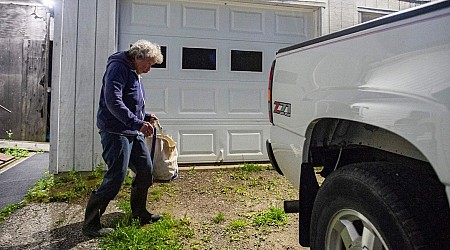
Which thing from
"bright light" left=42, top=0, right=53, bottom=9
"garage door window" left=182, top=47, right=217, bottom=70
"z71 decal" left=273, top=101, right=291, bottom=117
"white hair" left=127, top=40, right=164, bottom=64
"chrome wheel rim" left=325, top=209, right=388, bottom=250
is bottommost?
"chrome wheel rim" left=325, top=209, right=388, bottom=250

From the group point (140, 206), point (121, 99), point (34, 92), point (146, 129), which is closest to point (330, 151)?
point (146, 129)

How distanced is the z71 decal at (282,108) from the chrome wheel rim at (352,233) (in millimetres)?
Result: 719

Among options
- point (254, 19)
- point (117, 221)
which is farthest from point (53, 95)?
point (254, 19)

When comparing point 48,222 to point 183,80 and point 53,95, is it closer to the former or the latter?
point 53,95

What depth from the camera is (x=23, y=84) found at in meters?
7.12

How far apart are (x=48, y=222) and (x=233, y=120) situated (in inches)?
111

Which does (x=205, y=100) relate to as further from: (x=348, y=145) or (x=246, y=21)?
(x=348, y=145)

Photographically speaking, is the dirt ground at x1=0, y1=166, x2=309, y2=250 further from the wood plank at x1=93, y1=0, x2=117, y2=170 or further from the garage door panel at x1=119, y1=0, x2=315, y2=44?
the garage door panel at x1=119, y1=0, x2=315, y2=44

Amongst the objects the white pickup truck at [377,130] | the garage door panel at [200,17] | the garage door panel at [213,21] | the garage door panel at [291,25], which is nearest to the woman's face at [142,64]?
the white pickup truck at [377,130]

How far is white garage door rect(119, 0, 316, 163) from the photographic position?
492 cm

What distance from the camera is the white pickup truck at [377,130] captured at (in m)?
1.09

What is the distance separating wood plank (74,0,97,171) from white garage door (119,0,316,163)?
42 centimetres

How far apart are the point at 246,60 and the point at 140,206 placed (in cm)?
291

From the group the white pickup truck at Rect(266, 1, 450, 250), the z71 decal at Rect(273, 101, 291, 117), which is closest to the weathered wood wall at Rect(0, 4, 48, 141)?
the z71 decal at Rect(273, 101, 291, 117)
